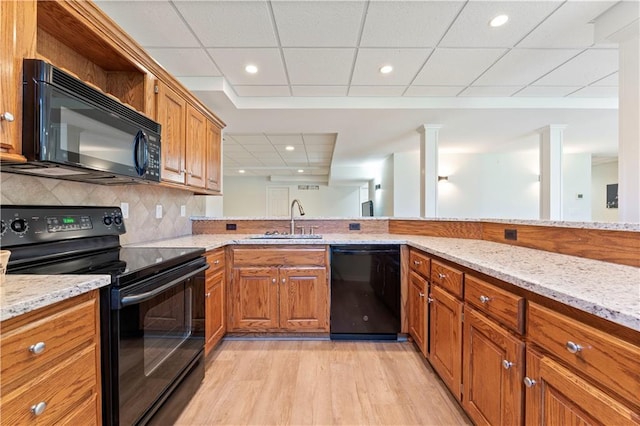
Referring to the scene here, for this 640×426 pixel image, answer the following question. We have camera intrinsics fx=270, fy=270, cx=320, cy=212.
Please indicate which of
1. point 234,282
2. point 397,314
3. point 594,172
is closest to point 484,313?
point 397,314

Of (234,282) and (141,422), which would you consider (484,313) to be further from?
(234,282)

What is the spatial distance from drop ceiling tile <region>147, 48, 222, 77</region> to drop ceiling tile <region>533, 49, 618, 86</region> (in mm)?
3212

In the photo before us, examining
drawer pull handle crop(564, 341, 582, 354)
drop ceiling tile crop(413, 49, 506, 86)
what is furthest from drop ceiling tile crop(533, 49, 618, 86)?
drawer pull handle crop(564, 341, 582, 354)

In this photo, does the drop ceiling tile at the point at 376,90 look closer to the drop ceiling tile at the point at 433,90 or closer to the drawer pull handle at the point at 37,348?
Result: the drop ceiling tile at the point at 433,90

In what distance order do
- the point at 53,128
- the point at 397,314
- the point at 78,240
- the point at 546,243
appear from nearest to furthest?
the point at 53,128 < the point at 78,240 < the point at 546,243 < the point at 397,314

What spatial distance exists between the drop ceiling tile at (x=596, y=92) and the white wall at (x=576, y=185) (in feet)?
10.7

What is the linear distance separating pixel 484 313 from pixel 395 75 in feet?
7.36

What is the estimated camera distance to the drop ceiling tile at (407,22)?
174 centimetres

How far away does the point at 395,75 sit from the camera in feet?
8.52

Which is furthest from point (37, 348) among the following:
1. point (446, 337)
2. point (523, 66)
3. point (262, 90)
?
point (523, 66)

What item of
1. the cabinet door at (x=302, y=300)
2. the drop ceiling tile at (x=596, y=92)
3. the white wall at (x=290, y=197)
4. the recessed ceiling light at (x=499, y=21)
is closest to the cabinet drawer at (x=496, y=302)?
the cabinet door at (x=302, y=300)

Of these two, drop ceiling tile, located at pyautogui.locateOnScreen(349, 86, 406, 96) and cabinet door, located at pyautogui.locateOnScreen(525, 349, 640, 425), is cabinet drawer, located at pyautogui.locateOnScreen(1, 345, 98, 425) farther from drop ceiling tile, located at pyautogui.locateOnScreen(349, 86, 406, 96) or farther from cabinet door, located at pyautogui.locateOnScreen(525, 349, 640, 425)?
drop ceiling tile, located at pyautogui.locateOnScreen(349, 86, 406, 96)

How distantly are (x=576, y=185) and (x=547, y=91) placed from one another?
4.17 meters

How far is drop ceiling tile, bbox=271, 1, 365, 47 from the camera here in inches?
68.0
